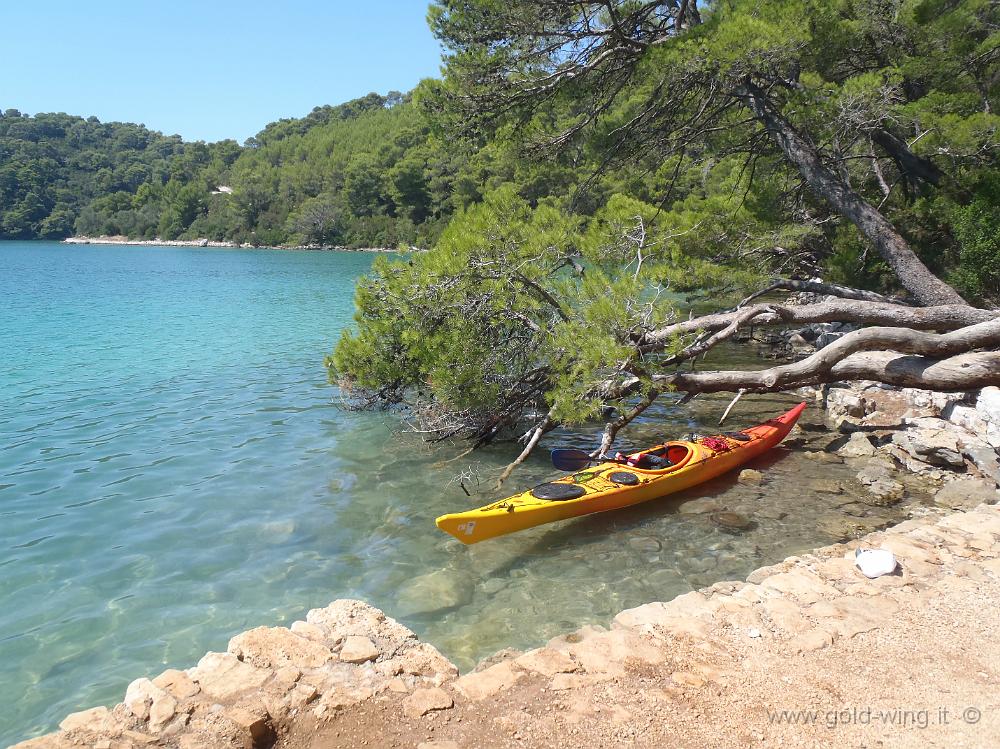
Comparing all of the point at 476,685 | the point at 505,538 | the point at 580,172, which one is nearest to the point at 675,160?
the point at 580,172

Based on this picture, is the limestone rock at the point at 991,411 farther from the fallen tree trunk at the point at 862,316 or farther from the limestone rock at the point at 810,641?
the limestone rock at the point at 810,641

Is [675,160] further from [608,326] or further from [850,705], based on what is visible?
[850,705]

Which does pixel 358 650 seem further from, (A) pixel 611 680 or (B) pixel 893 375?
(B) pixel 893 375

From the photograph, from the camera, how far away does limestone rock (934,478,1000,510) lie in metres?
6.62

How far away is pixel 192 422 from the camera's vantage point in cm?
1078

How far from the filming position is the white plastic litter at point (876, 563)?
454cm

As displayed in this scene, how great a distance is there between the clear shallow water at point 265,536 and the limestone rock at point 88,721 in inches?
50.4

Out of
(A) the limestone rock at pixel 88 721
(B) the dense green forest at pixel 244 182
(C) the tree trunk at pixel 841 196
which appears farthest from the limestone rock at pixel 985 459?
(B) the dense green forest at pixel 244 182

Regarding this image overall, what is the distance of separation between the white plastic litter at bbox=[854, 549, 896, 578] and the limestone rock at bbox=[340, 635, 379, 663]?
3548 millimetres

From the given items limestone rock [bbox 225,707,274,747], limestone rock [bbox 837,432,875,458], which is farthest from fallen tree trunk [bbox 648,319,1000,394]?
limestone rock [bbox 225,707,274,747]

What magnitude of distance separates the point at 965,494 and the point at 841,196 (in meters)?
4.76

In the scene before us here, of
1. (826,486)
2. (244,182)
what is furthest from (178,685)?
(244,182)

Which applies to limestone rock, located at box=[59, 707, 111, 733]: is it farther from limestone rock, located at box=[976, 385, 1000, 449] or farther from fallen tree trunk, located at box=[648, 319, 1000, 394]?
limestone rock, located at box=[976, 385, 1000, 449]

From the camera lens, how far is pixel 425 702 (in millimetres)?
3373
